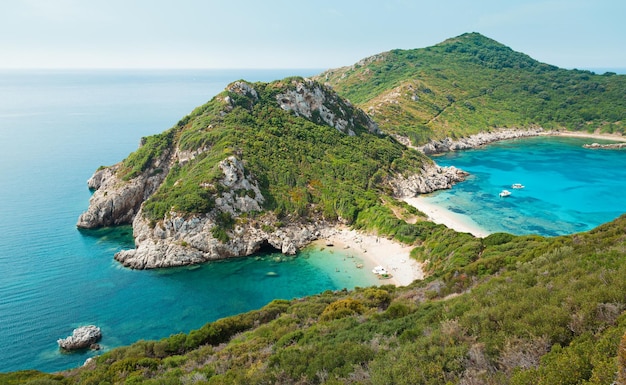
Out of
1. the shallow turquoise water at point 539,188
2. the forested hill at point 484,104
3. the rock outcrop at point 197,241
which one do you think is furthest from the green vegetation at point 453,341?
the forested hill at point 484,104

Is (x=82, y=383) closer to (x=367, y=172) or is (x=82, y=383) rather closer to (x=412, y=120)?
(x=367, y=172)

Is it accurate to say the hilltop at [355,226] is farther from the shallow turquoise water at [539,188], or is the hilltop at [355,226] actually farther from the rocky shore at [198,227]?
the shallow turquoise water at [539,188]

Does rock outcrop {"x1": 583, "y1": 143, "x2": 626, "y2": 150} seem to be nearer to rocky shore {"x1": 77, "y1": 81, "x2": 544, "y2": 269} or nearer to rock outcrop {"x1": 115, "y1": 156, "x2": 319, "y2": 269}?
rocky shore {"x1": 77, "y1": 81, "x2": 544, "y2": 269}

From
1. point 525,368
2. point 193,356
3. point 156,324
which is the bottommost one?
point 156,324

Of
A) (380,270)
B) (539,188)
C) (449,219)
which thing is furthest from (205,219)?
(539,188)

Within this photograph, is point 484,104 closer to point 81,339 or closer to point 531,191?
point 531,191

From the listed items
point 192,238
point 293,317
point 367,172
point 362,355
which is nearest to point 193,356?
point 293,317
